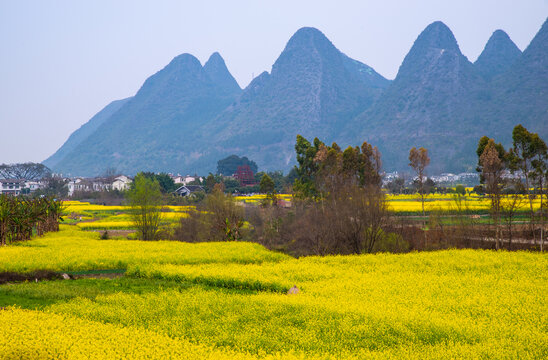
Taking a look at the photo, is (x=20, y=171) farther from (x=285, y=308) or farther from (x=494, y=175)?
(x=285, y=308)

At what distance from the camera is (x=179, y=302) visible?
1917 centimetres

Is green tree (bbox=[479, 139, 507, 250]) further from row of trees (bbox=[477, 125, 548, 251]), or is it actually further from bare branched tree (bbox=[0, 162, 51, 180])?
bare branched tree (bbox=[0, 162, 51, 180])

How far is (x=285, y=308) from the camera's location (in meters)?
17.5

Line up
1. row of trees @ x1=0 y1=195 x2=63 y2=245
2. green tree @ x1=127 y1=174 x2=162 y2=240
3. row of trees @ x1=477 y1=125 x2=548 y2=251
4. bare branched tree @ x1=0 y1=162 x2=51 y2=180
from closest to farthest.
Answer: row of trees @ x1=477 y1=125 x2=548 y2=251, row of trees @ x1=0 y1=195 x2=63 y2=245, green tree @ x1=127 y1=174 x2=162 y2=240, bare branched tree @ x1=0 y1=162 x2=51 y2=180

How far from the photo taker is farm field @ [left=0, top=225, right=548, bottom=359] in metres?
12.9

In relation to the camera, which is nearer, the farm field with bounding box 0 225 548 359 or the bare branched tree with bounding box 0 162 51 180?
the farm field with bounding box 0 225 548 359

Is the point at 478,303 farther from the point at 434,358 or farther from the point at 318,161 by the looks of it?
the point at 318,161

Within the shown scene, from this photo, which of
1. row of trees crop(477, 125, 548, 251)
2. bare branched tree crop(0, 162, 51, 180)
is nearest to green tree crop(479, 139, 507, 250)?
row of trees crop(477, 125, 548, 251)

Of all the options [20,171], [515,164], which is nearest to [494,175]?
[515,164]

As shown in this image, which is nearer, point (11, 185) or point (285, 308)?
point (285, 308)

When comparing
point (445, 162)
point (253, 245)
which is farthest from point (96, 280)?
point (445, 162)

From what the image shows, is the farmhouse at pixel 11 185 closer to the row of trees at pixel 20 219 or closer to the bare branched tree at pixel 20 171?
the bare branched tree at pixel 20 171

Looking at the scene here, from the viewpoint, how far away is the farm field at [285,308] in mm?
12938

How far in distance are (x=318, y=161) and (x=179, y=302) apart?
3209 cm
